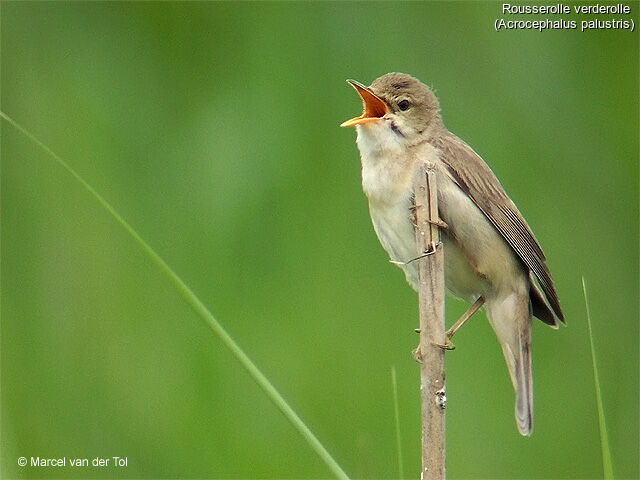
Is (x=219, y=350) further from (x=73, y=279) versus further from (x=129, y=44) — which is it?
(x=129, y=44)

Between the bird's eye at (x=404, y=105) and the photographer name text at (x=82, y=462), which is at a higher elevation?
the bird's eye at (x=404, y=105)

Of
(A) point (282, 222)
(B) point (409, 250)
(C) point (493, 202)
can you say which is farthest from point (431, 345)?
(A) point (282, 222)

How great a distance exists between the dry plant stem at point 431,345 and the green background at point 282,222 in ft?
4.91

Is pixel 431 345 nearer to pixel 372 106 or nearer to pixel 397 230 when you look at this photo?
pixel 397 230

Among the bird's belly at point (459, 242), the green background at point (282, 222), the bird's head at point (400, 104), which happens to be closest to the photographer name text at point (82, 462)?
the green background at point (282, 222)

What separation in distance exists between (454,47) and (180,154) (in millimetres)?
1258

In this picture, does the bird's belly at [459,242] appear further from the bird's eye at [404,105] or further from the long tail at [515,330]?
the bird's eye at [404,105]

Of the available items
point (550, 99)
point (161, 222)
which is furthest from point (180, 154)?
point (550, 99)

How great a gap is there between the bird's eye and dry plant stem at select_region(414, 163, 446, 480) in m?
0.70

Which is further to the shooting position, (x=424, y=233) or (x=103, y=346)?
(x=103, y=346)

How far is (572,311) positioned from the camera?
4348 millimetres

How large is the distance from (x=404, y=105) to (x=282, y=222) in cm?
100

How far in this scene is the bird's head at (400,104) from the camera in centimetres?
334

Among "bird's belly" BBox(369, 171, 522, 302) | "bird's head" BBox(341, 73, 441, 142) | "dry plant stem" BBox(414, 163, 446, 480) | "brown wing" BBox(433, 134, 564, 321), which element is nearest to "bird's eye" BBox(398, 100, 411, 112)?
"bird's head" BBox(341, 73, 441, 142)
